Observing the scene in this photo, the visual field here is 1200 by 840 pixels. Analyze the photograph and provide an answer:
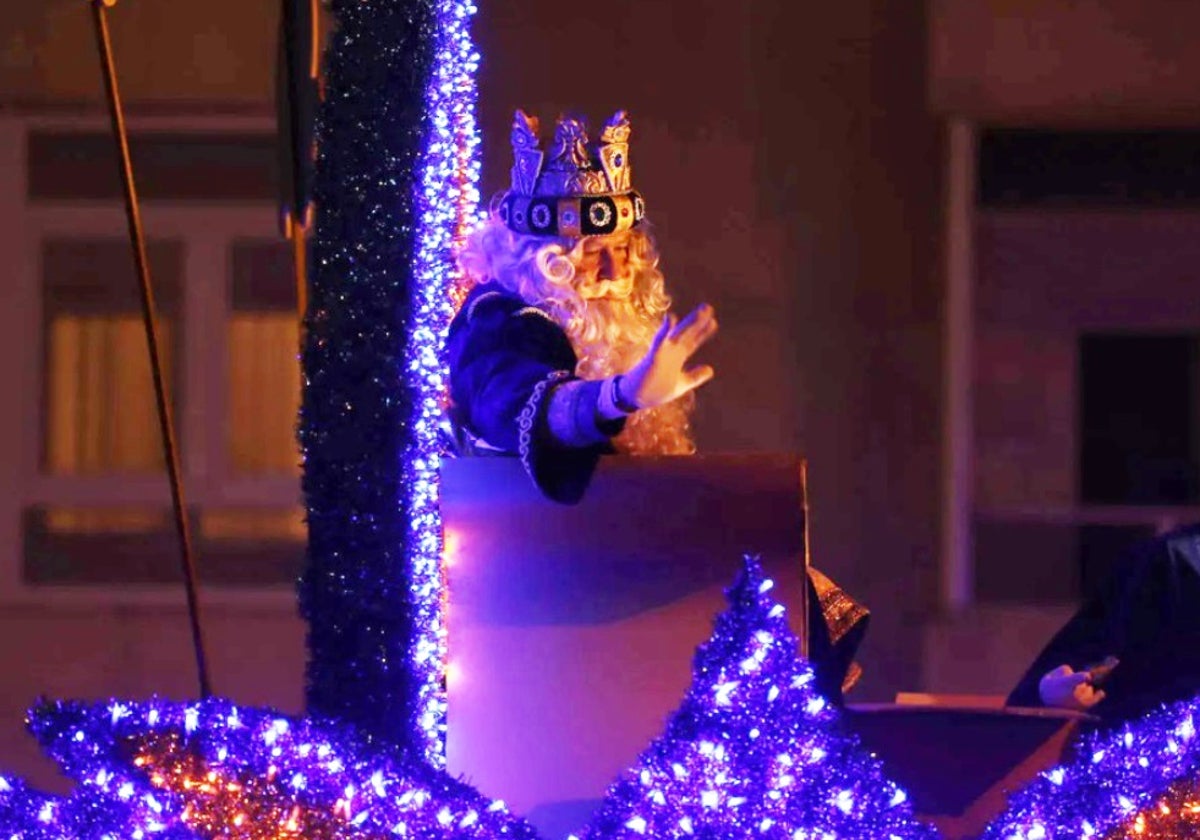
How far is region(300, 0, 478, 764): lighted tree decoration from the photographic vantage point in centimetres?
227

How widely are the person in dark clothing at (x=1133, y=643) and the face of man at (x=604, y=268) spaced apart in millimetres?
802

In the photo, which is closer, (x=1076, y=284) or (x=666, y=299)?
(x=666, y=299)

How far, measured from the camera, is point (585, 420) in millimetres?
2293

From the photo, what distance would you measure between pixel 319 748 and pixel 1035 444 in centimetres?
456

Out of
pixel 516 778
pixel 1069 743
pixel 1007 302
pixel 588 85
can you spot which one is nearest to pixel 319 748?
pixel 516 778

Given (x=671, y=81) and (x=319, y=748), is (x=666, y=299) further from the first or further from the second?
(x=671, y=81)

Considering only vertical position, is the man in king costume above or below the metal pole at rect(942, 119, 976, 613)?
above

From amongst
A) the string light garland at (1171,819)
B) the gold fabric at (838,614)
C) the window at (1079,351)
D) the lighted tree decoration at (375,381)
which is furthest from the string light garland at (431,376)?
the window at (1079,351)

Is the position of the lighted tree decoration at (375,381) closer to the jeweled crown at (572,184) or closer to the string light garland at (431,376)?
the string light garland at (431,376)

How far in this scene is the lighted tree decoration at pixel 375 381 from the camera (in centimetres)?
227

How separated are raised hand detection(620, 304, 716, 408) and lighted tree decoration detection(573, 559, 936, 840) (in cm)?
35

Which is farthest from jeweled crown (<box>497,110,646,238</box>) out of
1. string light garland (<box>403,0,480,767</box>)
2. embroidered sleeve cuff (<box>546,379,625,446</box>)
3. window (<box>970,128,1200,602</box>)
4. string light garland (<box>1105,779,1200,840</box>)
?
window (<box>970,128,1200,602</box>)

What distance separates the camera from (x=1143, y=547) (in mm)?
2670

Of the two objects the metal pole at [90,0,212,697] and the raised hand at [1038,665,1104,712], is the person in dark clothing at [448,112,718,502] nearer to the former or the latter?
the metal pole at [90,0,212,697]
